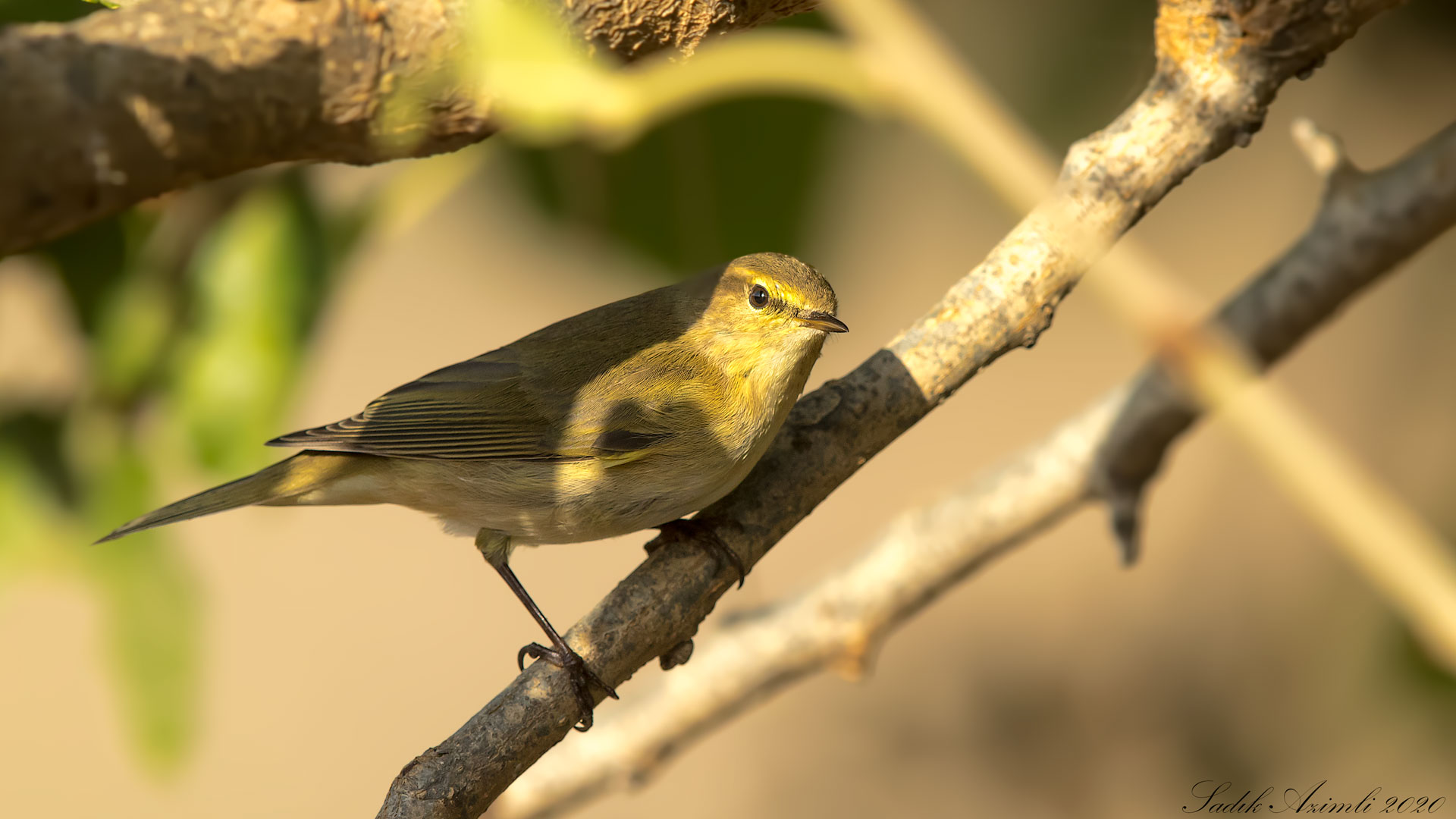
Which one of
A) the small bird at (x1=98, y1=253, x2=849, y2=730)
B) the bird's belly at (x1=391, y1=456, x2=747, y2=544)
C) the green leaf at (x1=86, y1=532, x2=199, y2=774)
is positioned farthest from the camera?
the small bird at (x1=98, y1=253, x2=849, y2=730)

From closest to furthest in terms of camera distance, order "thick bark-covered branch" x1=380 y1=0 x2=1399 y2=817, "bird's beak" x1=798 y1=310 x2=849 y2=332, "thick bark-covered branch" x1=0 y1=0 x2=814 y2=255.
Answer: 1. "thick bark-covered branch" x1=0 y1=0 x2=814 y2=255
2. "thick bark-covered branch" x1=380 y1=0 x2=1399 y2=817
3. "bird's beak" x1=798 y1=310 x2=849 y2=332

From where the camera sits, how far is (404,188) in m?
2.22

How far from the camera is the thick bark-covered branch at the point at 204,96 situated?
33.9 inches

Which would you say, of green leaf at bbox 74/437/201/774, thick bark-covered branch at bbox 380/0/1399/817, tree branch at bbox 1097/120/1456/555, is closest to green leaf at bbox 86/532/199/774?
green leaf at bbox 74/437/201/774

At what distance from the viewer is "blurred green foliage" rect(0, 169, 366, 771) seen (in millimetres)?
2184

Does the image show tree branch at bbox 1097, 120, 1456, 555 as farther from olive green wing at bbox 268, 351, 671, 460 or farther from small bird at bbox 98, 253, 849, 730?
olive green wing at bbox 268, 351, 671, 460

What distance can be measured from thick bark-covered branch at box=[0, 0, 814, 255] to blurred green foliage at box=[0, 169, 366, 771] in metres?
1.07

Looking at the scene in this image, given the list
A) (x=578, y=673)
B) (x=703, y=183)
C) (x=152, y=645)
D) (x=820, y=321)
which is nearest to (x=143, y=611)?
(x=152, y=645)

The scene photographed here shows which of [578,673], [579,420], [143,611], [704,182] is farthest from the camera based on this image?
[579,420]

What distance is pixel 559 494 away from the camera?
2631mm

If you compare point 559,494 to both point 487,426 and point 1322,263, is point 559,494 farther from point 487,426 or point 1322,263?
point 1322,263

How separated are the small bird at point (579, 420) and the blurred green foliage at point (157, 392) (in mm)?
229

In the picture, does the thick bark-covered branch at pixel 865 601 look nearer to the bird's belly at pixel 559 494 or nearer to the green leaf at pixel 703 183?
the bird's belly at pixel 559 494

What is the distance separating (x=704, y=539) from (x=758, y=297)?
777mm
